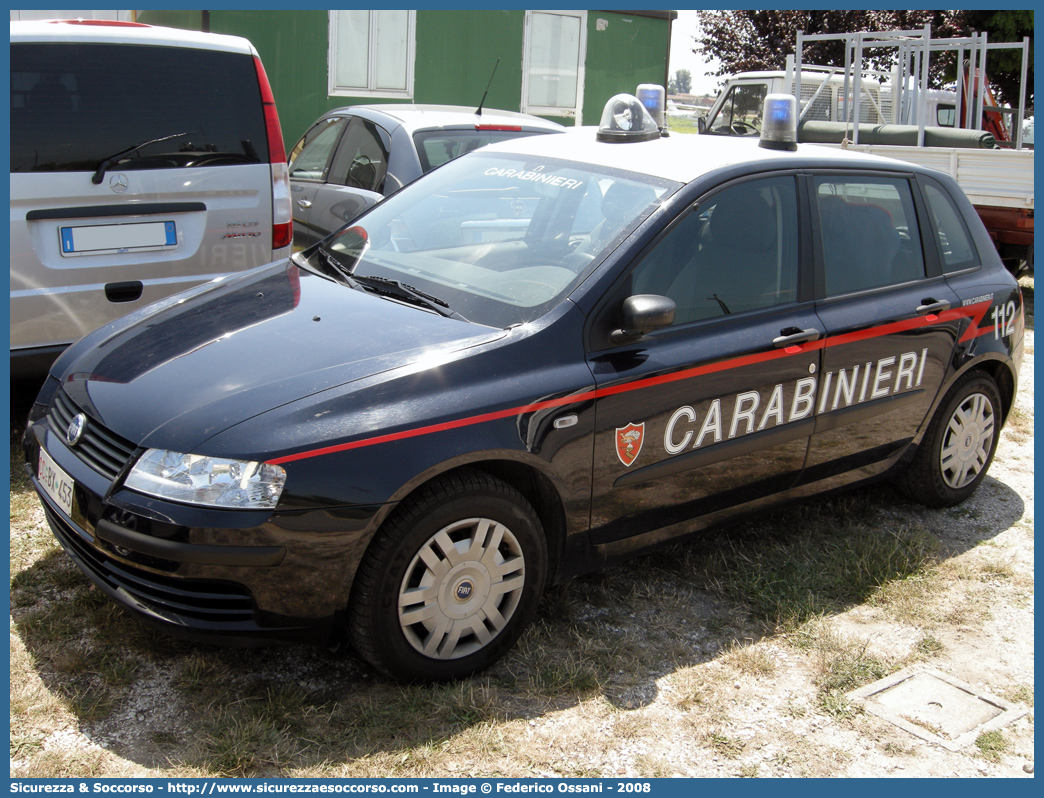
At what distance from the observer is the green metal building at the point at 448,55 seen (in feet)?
38.9

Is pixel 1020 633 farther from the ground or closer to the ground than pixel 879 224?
closer to the ground

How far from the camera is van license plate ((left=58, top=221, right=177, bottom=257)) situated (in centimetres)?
443

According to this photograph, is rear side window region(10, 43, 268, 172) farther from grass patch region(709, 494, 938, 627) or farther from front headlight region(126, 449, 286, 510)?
grass patch region(709, 494, 938, 627)

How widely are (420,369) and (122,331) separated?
1.26 m

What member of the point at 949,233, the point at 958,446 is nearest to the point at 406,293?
the point at 949,233

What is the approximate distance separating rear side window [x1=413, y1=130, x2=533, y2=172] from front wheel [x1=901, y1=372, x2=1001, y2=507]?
3.39 metres

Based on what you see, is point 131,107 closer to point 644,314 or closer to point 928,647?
point 644,314

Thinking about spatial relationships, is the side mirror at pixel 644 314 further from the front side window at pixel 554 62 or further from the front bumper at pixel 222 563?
the front side window at pixel 554 62

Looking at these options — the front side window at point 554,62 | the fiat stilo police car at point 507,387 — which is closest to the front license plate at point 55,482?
the fiat stilo police car at point 507,387

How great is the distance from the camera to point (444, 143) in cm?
645

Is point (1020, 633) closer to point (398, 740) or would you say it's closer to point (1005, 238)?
point (398, 740)

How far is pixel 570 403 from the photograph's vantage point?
3.06 metres
